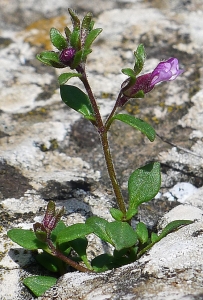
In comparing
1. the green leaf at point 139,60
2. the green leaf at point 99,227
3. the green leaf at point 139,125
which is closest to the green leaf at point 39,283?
the green leaf at point 99,227

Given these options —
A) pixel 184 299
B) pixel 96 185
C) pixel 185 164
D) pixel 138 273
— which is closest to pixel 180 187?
pixel 185 164

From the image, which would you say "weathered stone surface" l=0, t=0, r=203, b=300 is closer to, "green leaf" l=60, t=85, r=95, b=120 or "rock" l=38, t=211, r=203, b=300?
"rock" l=38, t=211, r=203, b=300

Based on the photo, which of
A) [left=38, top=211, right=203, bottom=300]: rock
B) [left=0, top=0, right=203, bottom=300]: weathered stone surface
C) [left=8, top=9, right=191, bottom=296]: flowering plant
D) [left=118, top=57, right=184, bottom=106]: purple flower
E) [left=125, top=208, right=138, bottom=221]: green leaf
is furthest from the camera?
[left=125, top=208, right=138, bottom=221]: green leaf

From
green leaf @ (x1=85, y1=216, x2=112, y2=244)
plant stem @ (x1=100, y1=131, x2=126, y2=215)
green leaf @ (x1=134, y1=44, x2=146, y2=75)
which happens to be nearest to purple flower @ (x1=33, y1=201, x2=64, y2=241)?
green leaf @ (x1=85, y1=216, x2=112, y2=244)

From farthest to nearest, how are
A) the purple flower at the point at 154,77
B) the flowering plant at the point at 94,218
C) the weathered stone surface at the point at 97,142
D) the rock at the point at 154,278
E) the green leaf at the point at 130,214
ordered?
1. the green leaf at the point at 130,214
2. the purple flower at the point at 154,77
3. the flowering plant at the point at 94,218
4. the weathered stone surface at the point at 97,142
5. the rock at the point at 154,278

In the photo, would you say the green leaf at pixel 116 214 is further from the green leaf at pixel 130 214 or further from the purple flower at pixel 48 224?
the purple flower at pixel 48 224

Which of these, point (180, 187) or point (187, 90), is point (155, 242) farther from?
point (187, 90)
